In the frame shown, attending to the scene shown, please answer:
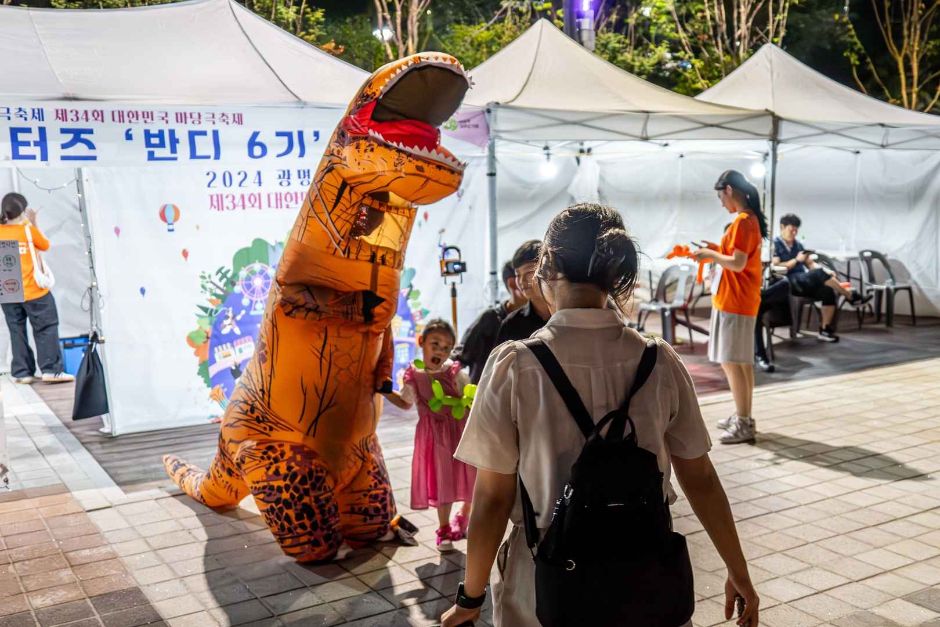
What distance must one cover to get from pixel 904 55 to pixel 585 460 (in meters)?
18.8

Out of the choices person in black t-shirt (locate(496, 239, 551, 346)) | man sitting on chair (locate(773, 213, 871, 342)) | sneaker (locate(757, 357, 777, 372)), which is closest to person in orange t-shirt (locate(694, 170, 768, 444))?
person in black t-shirt (locate(496, 239, 551, 346))

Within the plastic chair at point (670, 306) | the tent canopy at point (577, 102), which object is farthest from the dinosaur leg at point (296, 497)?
the plastic chair at point (670, 306)

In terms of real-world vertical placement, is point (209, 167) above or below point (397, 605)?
above

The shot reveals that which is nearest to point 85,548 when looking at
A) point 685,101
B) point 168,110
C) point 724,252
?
point 168,110

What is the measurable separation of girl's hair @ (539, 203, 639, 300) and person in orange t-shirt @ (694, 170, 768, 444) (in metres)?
3.86

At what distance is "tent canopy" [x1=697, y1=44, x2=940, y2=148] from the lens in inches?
371

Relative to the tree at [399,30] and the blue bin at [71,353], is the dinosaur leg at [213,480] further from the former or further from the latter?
the tree at [399,30]

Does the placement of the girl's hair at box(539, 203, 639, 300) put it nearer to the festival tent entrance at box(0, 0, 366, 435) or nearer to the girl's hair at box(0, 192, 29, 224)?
the festival tent entrance at box(0, 0, 366, 435)

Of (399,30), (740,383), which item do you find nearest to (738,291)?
(740,383)

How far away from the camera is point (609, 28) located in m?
22.0

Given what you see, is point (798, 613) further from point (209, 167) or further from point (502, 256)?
point (502, 256)

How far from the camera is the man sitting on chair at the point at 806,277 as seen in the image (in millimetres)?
10297

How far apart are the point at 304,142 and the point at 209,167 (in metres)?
0.70

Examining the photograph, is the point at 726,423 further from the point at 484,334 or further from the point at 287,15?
the point at 287,15
